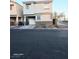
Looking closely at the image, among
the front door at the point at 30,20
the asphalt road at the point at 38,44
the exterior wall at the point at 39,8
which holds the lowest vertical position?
the asphalt road at the point at 38,44

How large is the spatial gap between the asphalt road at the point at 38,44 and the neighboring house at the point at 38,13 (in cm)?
10

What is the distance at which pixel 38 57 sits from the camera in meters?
1.73

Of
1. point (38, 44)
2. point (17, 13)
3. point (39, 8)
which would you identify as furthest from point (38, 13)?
point (38, 44)

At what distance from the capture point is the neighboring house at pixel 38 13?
5.49 ft

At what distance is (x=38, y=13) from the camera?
170 cm

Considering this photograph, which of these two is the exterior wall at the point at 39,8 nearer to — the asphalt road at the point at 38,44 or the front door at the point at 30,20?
the front door at the point at 30,20

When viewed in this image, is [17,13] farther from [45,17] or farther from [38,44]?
[38,44]

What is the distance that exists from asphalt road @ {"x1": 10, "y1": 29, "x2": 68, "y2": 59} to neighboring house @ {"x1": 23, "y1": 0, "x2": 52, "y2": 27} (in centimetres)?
10

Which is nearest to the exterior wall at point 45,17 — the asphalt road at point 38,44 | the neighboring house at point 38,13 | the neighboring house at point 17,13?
the neighboring house at point 38,13
